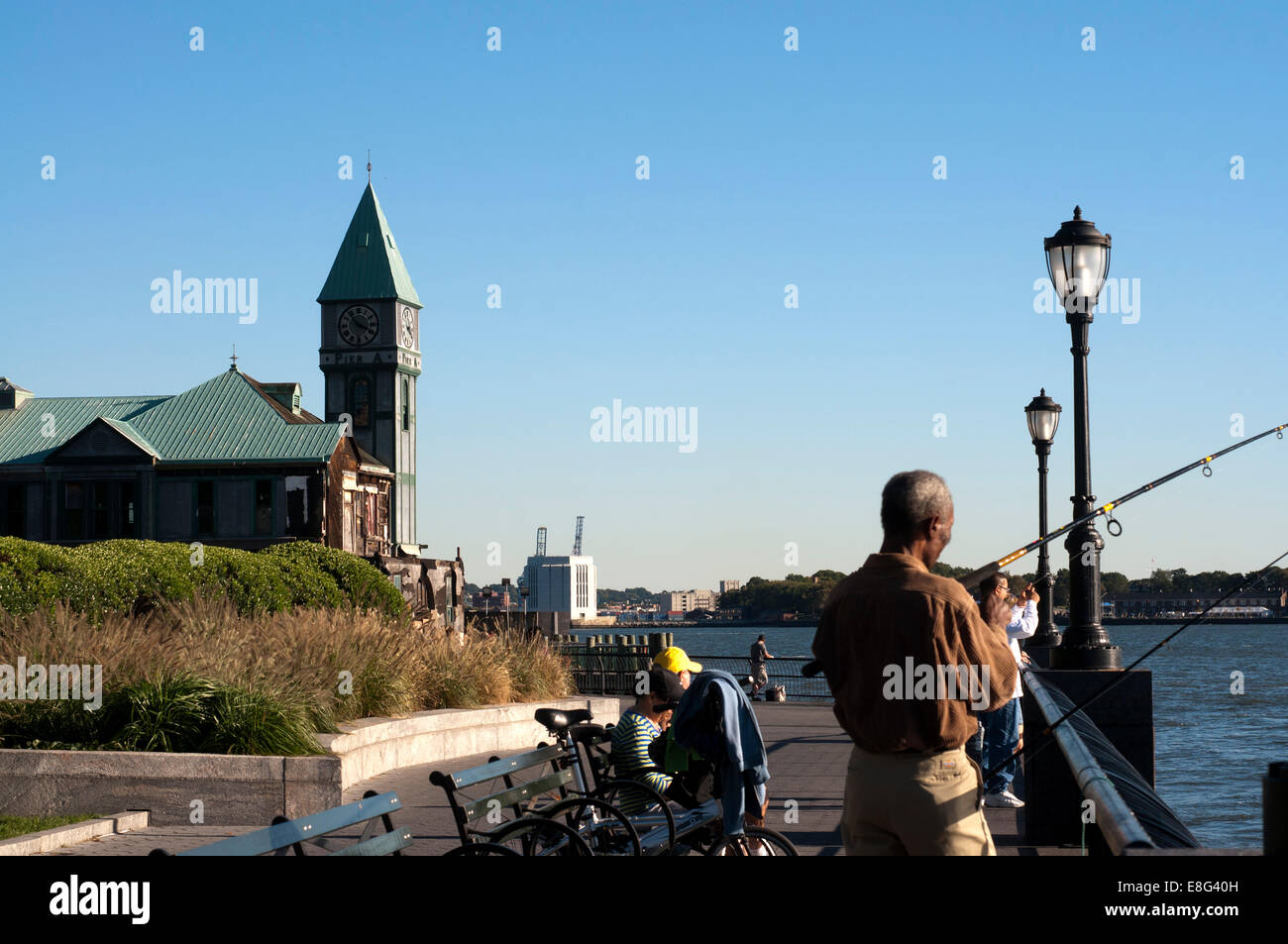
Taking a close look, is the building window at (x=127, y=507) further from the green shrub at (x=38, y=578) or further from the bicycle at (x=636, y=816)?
the bicycle at (x=636, y=816)

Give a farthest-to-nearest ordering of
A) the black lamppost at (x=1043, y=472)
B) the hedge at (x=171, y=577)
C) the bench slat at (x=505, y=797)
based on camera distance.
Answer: the black lamppost at (x=1043, y=472), the hedge at (x=171, y=577), the bench slat at (x=505, y=797)

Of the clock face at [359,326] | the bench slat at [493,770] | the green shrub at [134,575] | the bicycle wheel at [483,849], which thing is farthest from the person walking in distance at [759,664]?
the clock face at [359,326]

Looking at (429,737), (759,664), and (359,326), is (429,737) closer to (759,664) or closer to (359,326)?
(759,664)

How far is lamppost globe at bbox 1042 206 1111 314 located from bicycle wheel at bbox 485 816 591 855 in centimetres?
623

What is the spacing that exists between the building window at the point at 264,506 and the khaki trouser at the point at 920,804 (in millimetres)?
51945

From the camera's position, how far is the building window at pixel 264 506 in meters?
54.5

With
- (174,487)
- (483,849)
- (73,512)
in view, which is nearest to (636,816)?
(483,849)

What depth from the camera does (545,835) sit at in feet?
24.9

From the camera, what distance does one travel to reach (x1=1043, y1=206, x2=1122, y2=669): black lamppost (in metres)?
10.5

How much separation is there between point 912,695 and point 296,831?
7.49 ft

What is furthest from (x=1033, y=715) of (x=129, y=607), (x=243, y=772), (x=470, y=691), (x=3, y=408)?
(x=3, y=408)

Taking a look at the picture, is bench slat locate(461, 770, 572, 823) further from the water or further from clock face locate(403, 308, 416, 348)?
clock face locate(403, 308, 416, 348)

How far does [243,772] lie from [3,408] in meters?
53.1
